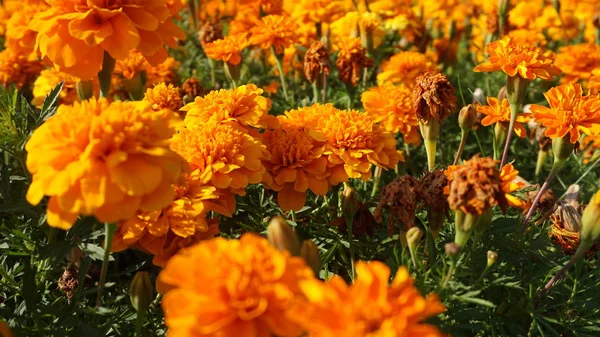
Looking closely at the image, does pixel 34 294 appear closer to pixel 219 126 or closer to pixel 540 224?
pixel 219 126

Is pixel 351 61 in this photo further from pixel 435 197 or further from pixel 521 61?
pixel 435 197

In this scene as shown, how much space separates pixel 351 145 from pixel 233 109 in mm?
326

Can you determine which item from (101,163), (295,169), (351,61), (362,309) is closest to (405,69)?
(351,61)

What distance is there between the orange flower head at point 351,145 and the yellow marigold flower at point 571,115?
1.35 feet

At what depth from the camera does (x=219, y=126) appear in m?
1.49

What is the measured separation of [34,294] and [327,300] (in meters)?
0.76

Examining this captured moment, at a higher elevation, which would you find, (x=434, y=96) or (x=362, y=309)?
(x=362, y=309)

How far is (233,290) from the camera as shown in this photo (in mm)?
841

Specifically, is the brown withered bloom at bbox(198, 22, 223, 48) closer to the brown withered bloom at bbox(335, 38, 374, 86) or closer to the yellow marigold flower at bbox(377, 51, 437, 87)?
the brown withered bloom at bbox(335, 38, 374, 86)

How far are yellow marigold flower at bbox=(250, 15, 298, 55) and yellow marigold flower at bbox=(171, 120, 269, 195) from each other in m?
0.98

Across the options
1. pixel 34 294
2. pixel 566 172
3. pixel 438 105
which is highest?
pixel 438 105

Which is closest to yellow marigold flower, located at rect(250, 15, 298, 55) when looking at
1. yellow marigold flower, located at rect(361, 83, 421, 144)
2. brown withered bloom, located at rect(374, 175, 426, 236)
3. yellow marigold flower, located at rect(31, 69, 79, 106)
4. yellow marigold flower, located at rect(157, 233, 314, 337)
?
yellow marigold flower, located at rect(361, 83, 421, 144)

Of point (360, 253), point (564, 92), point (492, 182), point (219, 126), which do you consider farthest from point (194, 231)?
point (564, 92)

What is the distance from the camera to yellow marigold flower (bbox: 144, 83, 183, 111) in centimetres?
187
